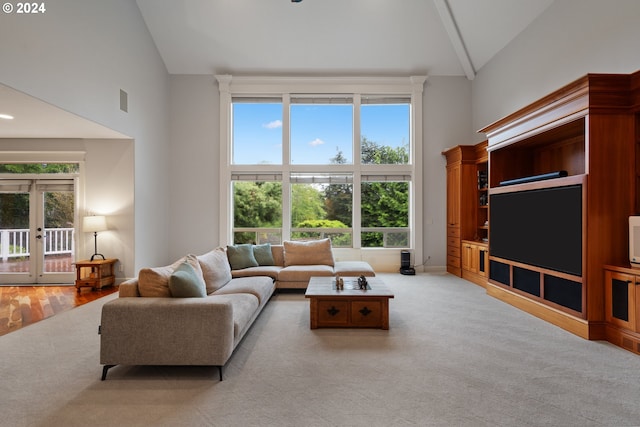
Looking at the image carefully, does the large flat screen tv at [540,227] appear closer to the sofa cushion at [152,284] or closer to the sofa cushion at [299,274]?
the sofa cushion at [299,274]

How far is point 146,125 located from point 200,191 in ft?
5.70

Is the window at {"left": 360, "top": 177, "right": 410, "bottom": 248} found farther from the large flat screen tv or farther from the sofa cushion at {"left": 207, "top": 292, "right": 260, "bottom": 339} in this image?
the sofa cushion at {"left": 207, "top": 292, "right": 260, "bottom": 339}

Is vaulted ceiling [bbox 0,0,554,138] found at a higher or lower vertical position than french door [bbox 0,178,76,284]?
higher

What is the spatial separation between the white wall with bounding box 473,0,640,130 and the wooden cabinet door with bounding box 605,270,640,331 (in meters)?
2.38

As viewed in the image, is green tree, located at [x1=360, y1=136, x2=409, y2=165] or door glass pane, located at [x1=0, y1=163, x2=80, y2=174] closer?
door glass pane, located at [x1=0, y1=163, x2=80, y2=174]

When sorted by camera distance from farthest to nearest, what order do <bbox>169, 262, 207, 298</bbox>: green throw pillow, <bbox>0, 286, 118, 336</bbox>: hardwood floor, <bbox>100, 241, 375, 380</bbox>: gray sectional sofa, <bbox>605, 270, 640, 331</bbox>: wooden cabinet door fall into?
1. <bbox>0, 286, 118, 336</bbox>: hardwood floor
2. <bbox>605, 270, 640, 331</bbox>: wooden cabinet door
3. <bbox>169, 262, 207, 298</bbox>: green throw pillow
4. <bbox>100, 241, 375, 380</bbox>: gray sectional sofa

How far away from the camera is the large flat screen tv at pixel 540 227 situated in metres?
3.66

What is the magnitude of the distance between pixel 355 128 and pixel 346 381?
6025mm

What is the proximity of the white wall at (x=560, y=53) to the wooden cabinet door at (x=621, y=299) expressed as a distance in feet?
7.80

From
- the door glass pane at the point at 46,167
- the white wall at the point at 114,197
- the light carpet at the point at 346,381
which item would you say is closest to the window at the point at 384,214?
the light carpet at the point at 346,381

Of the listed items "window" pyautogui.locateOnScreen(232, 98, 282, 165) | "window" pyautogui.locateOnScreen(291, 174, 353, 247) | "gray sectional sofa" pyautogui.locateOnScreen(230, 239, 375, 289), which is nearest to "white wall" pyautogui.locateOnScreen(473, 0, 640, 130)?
"window" pyautogui.locateOnScreen(291, 174, 353, 247)

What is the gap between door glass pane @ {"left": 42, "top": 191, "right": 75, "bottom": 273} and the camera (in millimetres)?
6254

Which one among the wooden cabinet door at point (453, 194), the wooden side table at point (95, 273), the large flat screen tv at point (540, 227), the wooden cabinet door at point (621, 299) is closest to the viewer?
the wooden cabinet door at point (621, 299)

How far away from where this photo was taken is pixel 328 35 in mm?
6859
